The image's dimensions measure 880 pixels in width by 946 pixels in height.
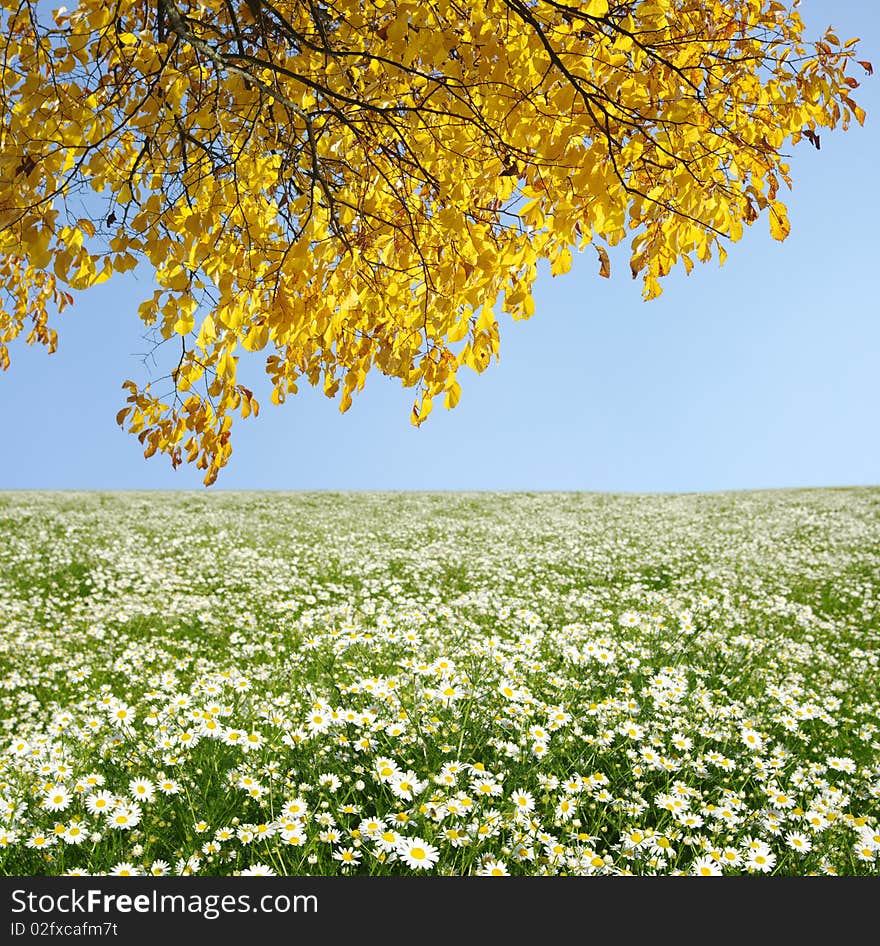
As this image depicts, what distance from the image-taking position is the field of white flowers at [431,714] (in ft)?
12.5

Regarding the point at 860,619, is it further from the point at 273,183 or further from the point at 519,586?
the point at 273,183

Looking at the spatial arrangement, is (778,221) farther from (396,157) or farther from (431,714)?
(431,714)

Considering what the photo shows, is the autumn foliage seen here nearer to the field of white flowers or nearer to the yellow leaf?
the yellow leaf

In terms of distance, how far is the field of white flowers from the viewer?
12.5 ft

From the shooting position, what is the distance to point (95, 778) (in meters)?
4.19

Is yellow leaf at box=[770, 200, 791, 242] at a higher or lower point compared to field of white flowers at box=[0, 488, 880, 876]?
higher

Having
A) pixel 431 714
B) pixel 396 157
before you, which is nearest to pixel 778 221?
pixel 396 157

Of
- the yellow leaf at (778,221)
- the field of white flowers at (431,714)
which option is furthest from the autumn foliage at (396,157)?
the field of white flowers at (431,714)

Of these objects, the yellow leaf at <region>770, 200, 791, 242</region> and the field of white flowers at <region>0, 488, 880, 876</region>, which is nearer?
the field of white flowers at <region>0, 488, 880, 876</region>

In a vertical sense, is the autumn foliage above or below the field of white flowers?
above

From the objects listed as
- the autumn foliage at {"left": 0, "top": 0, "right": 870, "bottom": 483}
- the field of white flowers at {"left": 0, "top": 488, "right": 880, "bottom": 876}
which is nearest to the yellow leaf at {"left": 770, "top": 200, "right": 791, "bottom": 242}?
the autumn foliage at {"left": 0, "top": 0, "right": 870, "bottom": 483}

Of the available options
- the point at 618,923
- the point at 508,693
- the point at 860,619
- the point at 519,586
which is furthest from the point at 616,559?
the point at 618,923

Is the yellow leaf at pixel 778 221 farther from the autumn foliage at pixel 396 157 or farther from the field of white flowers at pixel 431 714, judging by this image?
the field of white flowers at pixel 431 714

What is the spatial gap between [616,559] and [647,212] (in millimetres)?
Result: 8833
